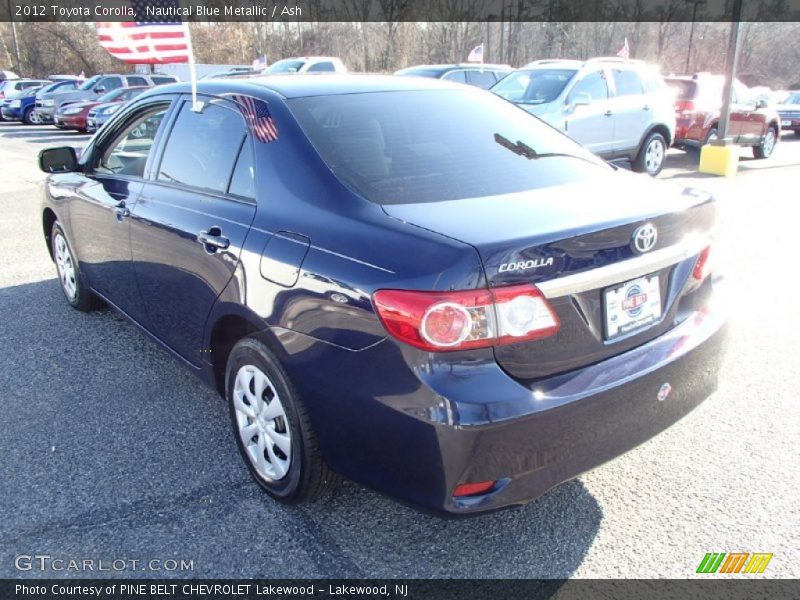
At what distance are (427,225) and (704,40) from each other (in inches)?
2405

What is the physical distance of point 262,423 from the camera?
274 cm

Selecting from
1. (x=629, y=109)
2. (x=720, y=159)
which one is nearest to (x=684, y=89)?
(x=720, y=159)

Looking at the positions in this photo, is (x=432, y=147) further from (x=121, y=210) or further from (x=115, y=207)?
(x=115, y=207)

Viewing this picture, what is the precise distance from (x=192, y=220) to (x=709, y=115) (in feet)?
43.5

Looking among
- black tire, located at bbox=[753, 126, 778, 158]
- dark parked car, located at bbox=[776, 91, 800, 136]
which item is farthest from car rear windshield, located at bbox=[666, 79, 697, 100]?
dark parked car, located at bbox=[776, 91, 800, 136]

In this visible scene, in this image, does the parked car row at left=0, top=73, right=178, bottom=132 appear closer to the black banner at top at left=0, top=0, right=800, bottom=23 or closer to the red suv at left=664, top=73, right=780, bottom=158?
the red suv at left=664, top=73, right=780, bottom=158

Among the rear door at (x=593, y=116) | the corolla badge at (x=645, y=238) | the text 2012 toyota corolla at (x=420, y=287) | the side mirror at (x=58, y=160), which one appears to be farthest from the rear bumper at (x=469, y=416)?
the rear door at (x=593, y=116)

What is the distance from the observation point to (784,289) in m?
5.34

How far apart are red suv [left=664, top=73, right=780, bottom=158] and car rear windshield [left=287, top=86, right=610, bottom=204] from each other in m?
11.7

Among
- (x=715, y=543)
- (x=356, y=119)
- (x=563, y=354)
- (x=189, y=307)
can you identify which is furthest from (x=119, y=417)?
(x=715, y=543)

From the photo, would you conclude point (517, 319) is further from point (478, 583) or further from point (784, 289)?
point (784, 289)

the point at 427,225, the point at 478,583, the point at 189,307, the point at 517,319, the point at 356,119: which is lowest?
the point at 478,583

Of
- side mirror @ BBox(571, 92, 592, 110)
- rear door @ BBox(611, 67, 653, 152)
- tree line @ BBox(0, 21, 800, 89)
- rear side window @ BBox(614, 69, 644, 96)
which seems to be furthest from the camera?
tree line @ BBox(0, 21, 800, 89)

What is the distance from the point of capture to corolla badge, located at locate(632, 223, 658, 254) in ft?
7.56
